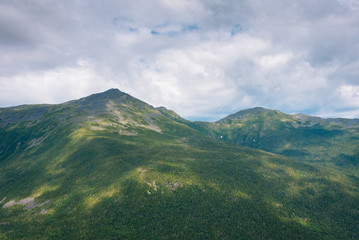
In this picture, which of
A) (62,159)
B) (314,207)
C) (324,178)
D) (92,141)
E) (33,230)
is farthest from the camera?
(92,141)

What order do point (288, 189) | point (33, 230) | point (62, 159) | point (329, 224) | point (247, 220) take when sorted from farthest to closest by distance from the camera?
point (62, 159) < point (288, 189) < point (329, 224) < point (247, 220) < point (33, 230)

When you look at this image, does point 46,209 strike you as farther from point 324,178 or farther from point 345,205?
point 324,178

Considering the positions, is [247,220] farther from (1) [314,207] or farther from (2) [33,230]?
(2) [33,230]

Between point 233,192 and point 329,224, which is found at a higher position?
point 233,192

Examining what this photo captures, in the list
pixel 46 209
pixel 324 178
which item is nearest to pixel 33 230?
pixel 46 209

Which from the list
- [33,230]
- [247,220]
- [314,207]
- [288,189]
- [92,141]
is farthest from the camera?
[92,141]

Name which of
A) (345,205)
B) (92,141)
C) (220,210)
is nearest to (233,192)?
(220,210)

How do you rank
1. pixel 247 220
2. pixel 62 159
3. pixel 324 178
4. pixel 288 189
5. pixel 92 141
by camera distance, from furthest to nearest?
pixel 92 141 → pixel 62 159 → pixel 324 178 → pixel 288 189 → pixel 247 220

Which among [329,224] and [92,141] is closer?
[329,224]

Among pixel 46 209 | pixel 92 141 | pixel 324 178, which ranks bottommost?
pixel 46 209
